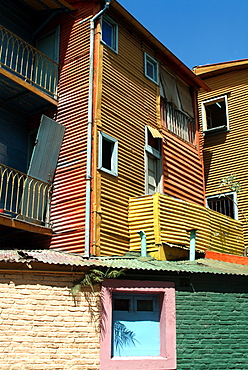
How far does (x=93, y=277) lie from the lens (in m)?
8.88

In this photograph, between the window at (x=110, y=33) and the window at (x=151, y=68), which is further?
the window at (x=151, y=68)

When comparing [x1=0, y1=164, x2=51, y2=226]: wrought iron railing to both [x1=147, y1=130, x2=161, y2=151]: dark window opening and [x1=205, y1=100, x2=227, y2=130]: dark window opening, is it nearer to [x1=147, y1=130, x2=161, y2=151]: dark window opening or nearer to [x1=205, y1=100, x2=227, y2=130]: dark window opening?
[x1=147, y1=130, x2=161, y2=151]: dark window opening

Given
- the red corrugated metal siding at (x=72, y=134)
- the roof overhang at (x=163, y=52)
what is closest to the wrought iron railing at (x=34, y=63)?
the red corrugated metal siding at (x=72, y=134)

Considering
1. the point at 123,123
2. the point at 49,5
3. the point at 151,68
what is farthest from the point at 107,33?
the point at 123,123

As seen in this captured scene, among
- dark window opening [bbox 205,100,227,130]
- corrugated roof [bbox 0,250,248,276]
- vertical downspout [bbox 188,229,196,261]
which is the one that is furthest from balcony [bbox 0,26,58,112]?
dark window opening [bbox 205,100,227,130]

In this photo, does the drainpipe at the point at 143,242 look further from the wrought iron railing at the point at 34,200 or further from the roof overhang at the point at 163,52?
the roof overhang at the point at 163,52

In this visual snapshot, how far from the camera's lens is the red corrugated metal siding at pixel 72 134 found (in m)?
11.9

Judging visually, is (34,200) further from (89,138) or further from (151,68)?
(151,68)

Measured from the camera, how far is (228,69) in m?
19.7

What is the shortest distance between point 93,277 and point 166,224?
4120mm

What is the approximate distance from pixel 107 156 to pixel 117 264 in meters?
4.43

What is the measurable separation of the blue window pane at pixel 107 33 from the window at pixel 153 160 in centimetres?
297

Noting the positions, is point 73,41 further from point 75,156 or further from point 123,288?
point 123,288

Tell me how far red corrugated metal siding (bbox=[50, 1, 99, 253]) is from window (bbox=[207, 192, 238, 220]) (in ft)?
24.6
